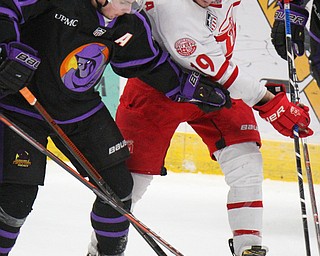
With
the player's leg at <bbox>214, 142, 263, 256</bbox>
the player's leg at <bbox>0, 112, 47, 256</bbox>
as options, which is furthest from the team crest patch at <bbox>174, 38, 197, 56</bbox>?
the player's leg at <bbox>0, 112, 47, 256</bbox>

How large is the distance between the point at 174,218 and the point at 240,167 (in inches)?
38.4

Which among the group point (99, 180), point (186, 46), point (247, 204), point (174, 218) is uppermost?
point (186, 46)

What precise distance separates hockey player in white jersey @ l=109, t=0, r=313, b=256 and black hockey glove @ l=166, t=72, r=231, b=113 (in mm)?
11

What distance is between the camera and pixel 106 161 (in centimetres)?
273

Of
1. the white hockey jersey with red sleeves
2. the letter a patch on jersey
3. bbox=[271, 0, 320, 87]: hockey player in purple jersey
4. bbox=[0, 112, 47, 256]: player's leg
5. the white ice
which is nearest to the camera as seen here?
bbox=[0, 112, 47, 256]: player's leg

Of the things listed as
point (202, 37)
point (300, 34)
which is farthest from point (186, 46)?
point (300, 34)

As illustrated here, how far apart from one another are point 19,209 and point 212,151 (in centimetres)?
84

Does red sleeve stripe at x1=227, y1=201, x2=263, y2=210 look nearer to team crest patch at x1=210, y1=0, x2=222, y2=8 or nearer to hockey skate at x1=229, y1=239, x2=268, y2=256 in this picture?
hockey skate at x1=229, y1=239, x2=268, y2=256

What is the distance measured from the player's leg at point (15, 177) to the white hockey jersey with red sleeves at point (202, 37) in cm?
55

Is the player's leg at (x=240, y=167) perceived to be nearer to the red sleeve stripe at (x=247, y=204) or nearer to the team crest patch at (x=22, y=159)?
the red sleeve stripe at (x=247, y=204)

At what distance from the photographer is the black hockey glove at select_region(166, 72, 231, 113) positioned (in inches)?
112

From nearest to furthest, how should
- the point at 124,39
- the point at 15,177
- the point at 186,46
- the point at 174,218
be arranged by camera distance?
the point at 15,177 → the point at 124,39 → the point at 186,46 → the point at 174,218

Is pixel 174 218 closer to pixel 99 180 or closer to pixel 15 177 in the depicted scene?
pixel 99 180

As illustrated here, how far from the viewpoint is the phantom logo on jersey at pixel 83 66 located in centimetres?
258
